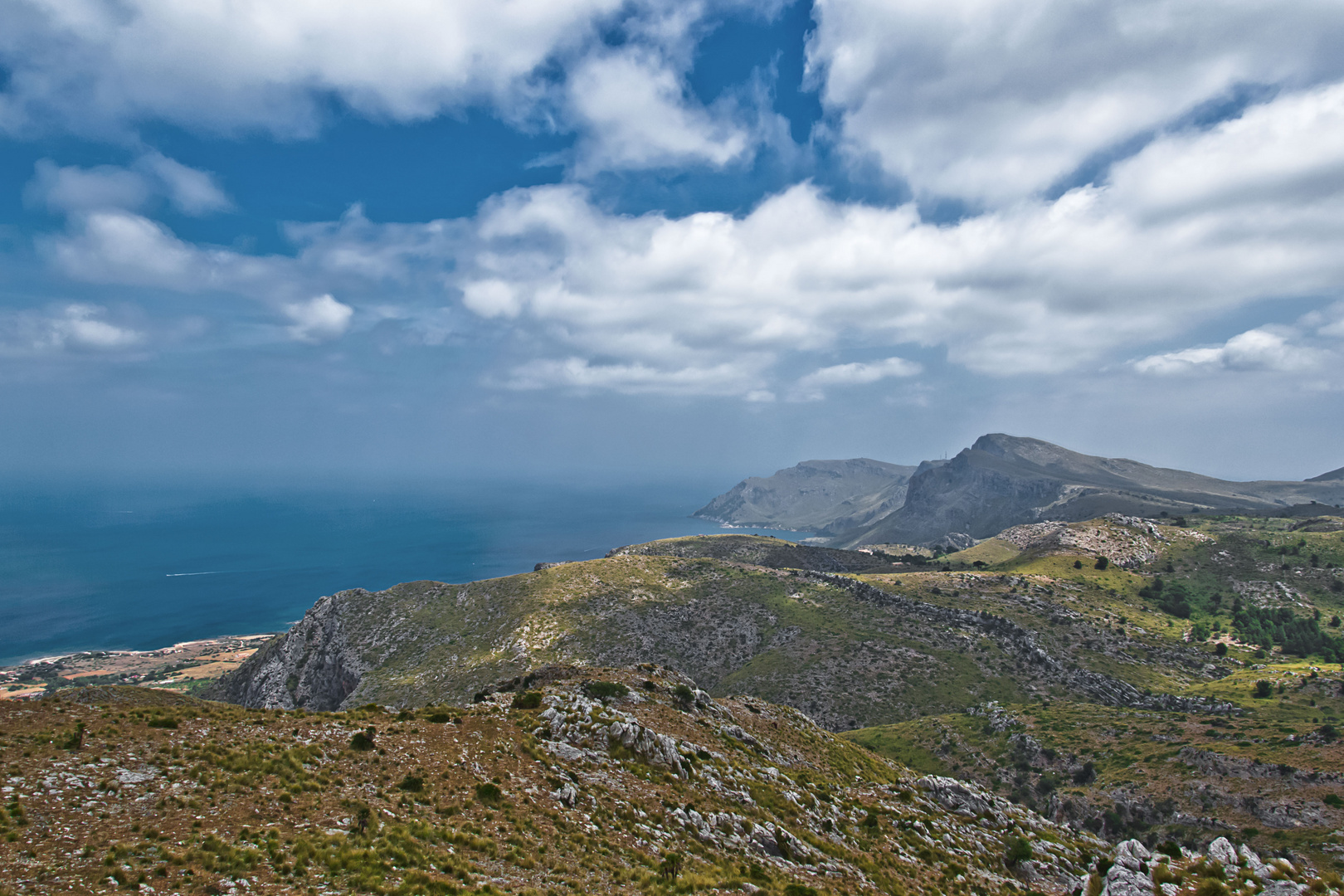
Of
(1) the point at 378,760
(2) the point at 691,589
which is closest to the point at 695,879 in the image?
(1) the point at 378,760

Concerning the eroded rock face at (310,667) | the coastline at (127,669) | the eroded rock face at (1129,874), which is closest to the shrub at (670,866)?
the eroded rock face at (1129,874)

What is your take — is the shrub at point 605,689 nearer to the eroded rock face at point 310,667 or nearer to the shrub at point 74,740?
the shrub at point 74,740

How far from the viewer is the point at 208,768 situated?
75.7ft

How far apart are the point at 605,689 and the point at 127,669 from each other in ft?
734

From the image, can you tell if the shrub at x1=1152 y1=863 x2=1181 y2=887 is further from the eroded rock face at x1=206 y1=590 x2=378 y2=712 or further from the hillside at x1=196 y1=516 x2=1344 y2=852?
the eroded rock face at x1=206 y1=590 x2=378 y2=712

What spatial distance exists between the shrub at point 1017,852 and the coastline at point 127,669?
16829 cm

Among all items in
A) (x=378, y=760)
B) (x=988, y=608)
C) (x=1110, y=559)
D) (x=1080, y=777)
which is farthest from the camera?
(x=1110, y=559)

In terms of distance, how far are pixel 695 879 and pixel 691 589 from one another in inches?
4132

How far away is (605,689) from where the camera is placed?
42375 millimetres

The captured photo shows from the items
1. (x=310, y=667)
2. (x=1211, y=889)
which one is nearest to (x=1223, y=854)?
(x=1211, y=889)

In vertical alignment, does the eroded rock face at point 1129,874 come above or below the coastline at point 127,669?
above

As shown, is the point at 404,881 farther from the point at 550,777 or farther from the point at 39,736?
the point at 39,736

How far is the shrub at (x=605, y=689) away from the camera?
Result: 137ft

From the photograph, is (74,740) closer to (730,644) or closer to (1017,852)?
(1017,852)
